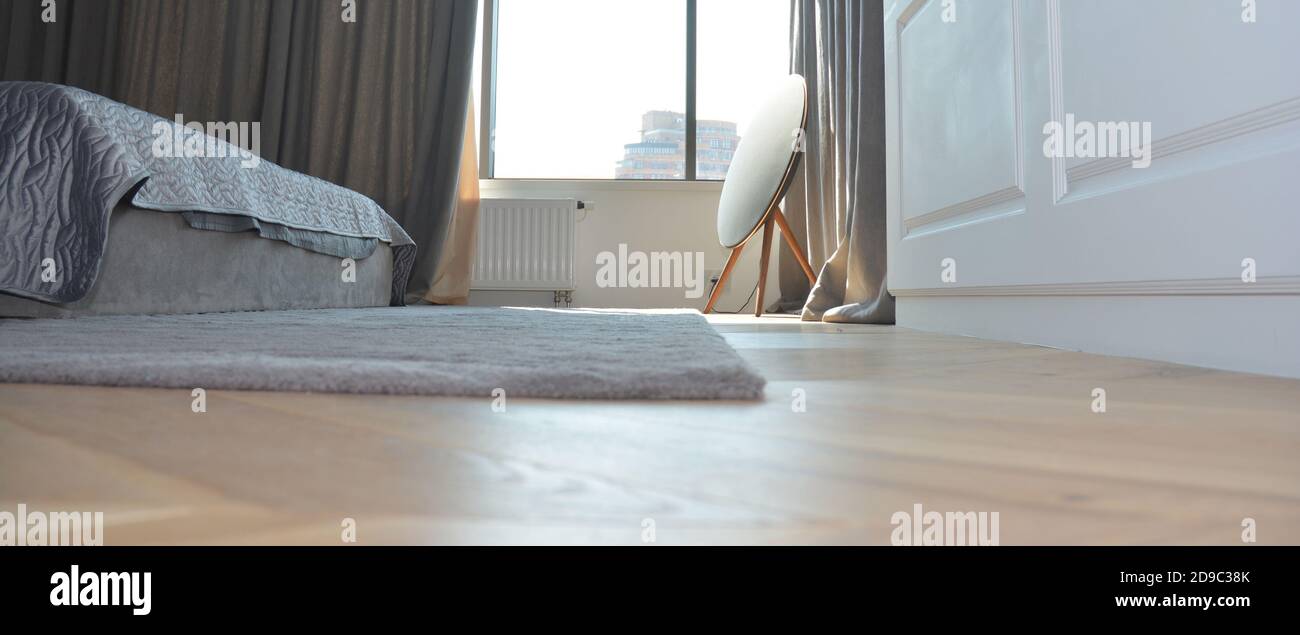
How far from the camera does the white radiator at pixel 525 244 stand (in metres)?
3.68

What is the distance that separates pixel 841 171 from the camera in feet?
8.87

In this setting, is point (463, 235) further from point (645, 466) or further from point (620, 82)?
point (645, 466)

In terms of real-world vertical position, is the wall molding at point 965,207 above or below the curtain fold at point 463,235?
below

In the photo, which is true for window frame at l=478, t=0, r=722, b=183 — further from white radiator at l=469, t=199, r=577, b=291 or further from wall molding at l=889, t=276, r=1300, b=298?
wall molding at l=889, t=276, r=1300, b=298

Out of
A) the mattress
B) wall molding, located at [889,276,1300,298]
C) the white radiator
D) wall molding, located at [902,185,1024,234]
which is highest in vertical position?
the white radiator

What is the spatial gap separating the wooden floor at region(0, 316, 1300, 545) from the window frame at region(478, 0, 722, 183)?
3344mm

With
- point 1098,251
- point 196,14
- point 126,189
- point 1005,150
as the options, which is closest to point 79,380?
point 126,189

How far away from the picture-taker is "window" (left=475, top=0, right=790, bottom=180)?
12.9 ft

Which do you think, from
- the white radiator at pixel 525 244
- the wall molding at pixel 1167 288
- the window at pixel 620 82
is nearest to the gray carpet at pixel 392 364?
the wall molding at pixel 1167 288

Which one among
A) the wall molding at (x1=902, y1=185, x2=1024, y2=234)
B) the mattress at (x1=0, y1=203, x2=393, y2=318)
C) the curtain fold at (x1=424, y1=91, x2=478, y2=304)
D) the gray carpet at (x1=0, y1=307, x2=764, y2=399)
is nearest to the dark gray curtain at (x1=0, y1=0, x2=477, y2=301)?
the curtain fold at (x1=424, y1=91, x2=478, y2=304)

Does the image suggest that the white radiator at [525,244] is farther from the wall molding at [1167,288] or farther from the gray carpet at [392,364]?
the gray carpet at [392,364]

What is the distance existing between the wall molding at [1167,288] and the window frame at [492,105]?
2595 millimetres
